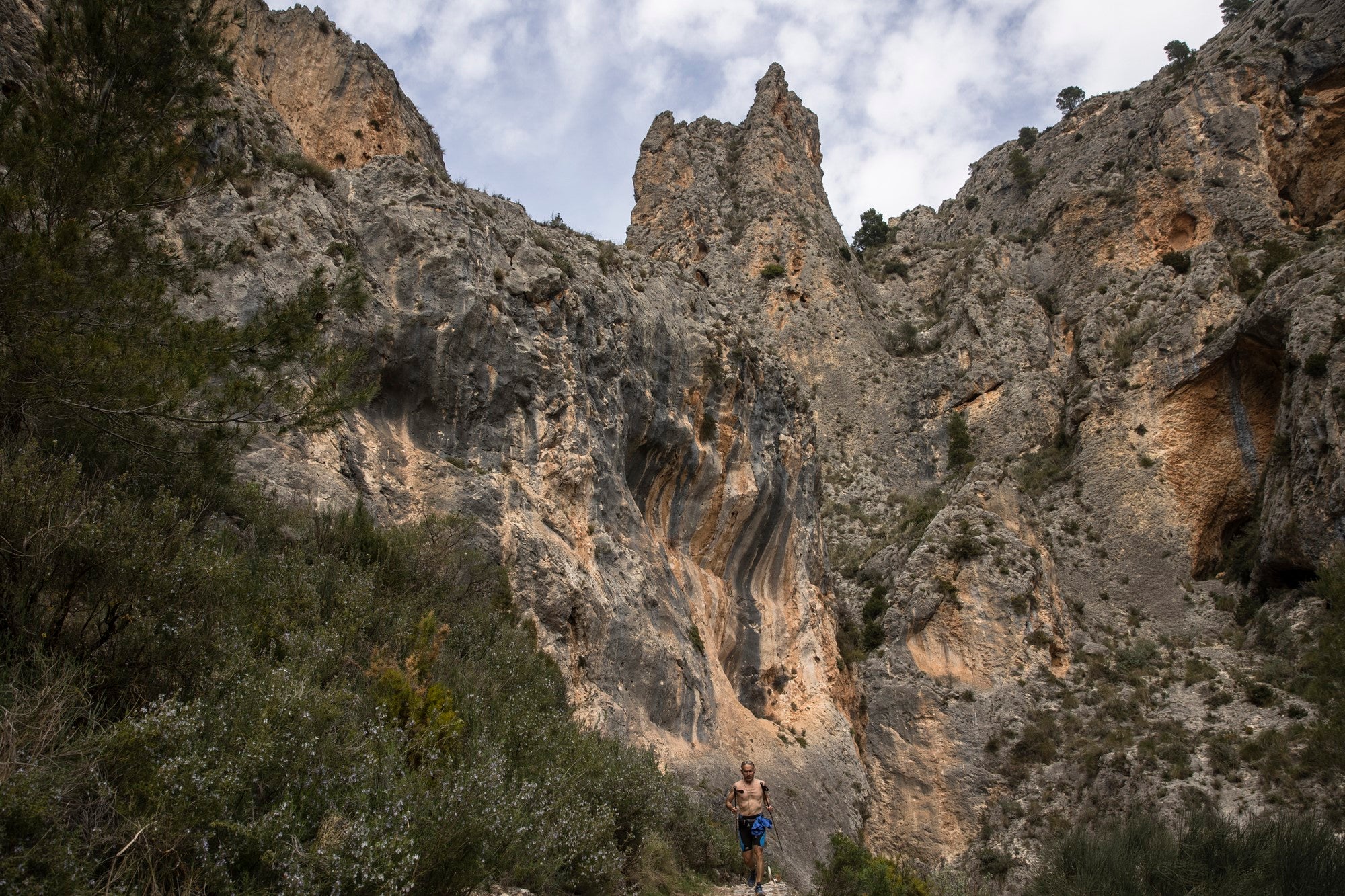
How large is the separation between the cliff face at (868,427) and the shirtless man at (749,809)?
10.5ft

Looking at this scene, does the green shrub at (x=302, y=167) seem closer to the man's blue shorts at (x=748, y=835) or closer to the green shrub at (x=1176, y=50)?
the man's blue shorts at (x=748, y=835)

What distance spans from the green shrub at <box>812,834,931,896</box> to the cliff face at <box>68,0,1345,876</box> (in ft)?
10.7

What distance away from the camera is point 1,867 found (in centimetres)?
287

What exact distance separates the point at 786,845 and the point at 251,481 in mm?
12063

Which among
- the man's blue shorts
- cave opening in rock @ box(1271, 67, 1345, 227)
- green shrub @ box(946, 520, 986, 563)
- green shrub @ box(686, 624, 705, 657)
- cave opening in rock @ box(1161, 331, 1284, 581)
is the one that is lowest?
the man's blue shorts

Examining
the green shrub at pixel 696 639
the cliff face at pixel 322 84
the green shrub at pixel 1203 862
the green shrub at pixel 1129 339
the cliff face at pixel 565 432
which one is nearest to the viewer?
the green shrub at pixel 1203 862

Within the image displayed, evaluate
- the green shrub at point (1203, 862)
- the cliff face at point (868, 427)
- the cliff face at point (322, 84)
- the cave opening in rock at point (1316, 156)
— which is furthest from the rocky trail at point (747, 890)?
the cave opening in rock at point (1316, 156)

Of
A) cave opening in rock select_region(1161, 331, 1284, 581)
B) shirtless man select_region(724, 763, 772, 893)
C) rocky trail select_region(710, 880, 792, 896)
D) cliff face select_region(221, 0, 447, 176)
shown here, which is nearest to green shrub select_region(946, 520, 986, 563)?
cave opening in rock select_region(1161, 331, 1284, 581)

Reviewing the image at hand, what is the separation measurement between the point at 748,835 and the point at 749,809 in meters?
0.29

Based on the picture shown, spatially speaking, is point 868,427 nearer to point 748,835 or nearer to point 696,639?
point 696,639

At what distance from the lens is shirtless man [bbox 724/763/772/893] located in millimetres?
9242

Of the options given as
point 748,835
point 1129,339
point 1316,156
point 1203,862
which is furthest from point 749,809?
point 1316,156

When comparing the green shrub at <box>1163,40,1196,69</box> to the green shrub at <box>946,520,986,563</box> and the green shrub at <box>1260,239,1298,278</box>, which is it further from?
the green shrub at <box>946,520,986,563</box>

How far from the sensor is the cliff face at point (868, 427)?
532 inches
